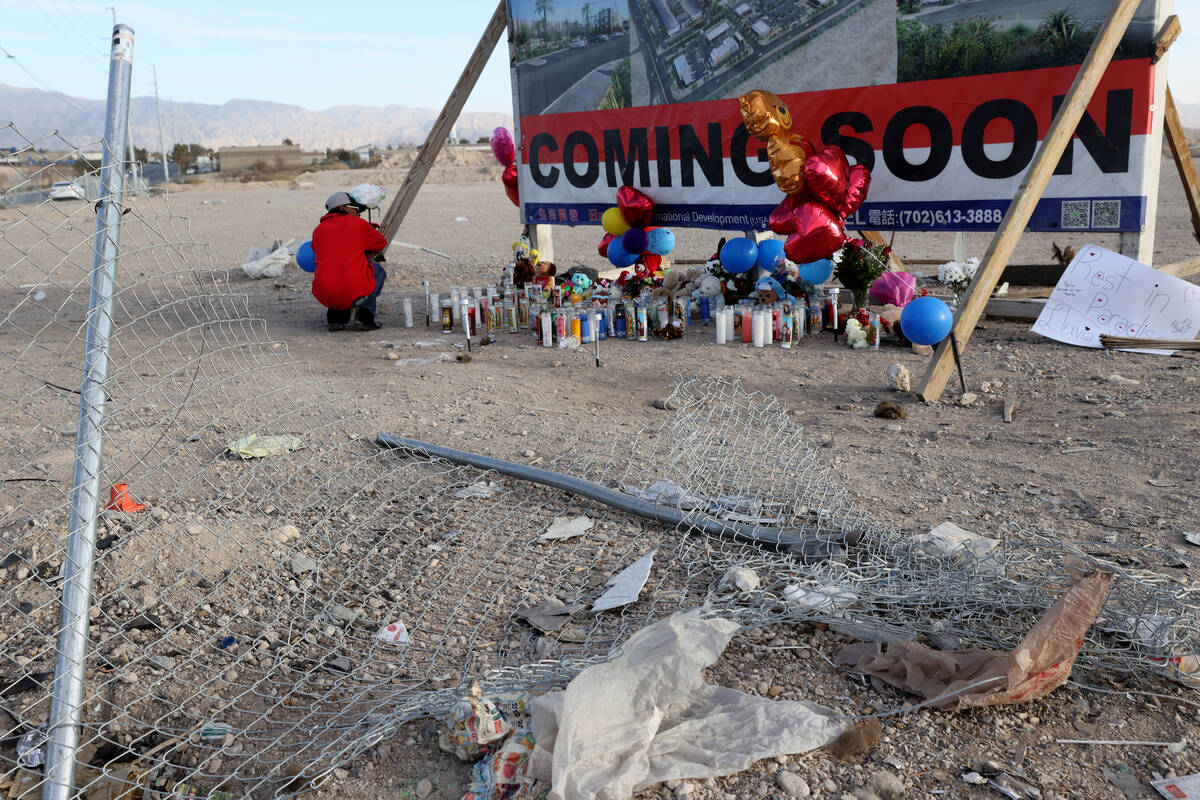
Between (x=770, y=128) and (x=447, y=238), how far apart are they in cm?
891

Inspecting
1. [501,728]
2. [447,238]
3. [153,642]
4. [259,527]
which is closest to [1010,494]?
[501,728]

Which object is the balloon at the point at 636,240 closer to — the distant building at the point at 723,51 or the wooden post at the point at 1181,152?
the distant building at the point at 723,51

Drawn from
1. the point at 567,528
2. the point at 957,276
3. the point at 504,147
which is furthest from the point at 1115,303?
the point at 504,147

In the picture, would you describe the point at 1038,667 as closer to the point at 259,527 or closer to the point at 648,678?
the point at 648,678

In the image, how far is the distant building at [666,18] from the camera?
7926 mm

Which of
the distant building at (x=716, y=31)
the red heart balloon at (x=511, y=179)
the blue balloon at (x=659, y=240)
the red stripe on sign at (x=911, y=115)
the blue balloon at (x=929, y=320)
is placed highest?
the distant building at (x=716, y=31)

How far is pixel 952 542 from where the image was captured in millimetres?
3141

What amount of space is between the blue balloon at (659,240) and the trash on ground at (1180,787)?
658cm

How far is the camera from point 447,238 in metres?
14.5

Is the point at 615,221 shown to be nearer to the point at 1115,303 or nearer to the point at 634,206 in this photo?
the point at 634,206

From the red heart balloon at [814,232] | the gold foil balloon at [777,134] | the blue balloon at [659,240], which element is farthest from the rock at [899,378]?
the blue balloon at [659,240]

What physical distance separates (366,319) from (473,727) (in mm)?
6261

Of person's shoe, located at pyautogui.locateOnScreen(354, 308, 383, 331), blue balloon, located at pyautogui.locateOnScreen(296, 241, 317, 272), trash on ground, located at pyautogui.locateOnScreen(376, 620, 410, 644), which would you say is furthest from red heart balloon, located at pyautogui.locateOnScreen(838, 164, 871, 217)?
trash on ground, located at pyautogui.locateOnScreen(376, 620, 410, 644)

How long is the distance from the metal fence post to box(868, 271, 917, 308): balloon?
18.2 ft
